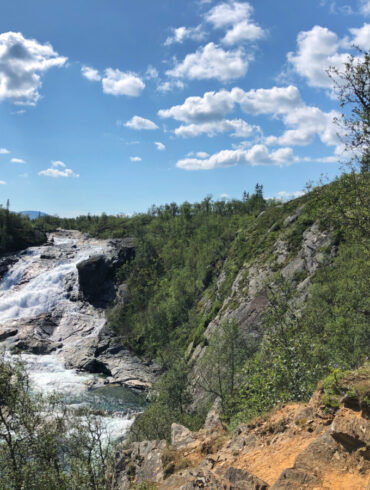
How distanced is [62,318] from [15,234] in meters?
55.0

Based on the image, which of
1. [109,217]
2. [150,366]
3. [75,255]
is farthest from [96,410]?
[109,217]

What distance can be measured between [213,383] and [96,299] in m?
57.4

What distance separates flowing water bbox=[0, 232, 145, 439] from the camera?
5109 centimetres

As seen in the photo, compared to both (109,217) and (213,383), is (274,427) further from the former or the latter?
(109,217)

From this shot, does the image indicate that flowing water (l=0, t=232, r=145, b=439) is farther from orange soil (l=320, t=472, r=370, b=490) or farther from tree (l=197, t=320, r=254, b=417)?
orange soil (l=320, t=472, r=370, b=490)

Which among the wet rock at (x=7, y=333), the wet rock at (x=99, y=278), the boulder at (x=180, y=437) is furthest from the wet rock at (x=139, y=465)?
the wet rock at (x=99, y=278)

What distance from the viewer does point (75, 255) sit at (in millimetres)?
106250

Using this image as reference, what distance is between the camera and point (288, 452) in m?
11.1

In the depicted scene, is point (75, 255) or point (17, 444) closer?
point (17, 444)

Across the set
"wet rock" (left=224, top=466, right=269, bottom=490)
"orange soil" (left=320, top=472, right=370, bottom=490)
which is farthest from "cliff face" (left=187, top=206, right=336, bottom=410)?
"orange soil" (left=320, top=472, right=370, bottom=490)

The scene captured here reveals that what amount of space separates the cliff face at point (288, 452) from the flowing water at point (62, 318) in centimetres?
2861

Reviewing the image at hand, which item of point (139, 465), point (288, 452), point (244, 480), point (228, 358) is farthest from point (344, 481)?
point (228, 358)

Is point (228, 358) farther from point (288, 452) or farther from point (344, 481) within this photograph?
point (344, 481)

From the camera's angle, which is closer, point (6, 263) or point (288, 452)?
point (288, 452)
